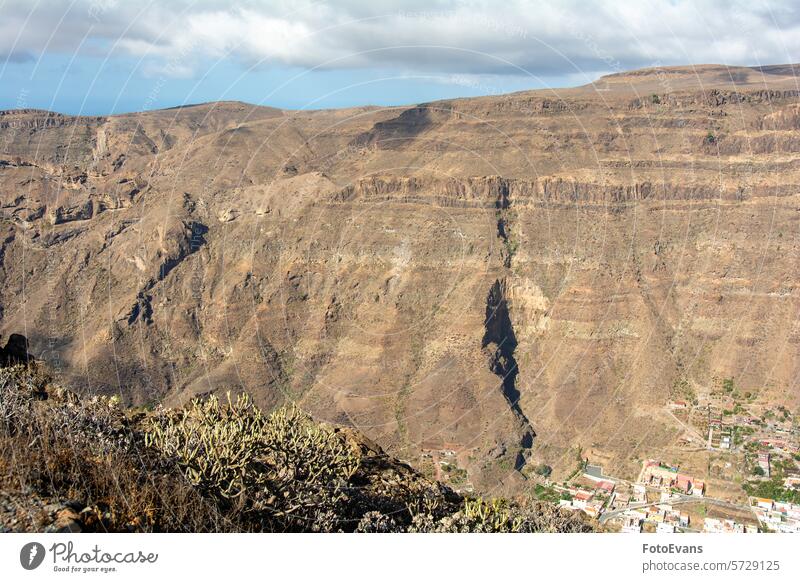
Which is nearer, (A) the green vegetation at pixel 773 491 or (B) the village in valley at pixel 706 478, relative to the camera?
(B) the village in valley at pixel 706 478

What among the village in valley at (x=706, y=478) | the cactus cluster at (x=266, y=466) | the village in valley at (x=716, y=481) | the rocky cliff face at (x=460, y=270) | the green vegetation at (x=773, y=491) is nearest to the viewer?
the cactus cluster at (x=266, y=466)

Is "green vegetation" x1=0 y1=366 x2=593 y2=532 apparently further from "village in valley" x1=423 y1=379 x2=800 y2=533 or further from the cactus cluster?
"village in valley" x1=423 y1=379 x2=800 y2=533

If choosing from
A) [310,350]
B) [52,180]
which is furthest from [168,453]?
[52,180]

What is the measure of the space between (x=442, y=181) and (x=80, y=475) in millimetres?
68162

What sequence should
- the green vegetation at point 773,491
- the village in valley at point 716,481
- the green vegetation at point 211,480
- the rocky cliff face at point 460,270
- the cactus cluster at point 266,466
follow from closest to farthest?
1. the green vegetation at point 211,480
2. the cactus cluster at point 266,466
3. the village in valley at point 716,481
4. the green vegetation at point 773,491
5. the rocky cliff face at point 460,270

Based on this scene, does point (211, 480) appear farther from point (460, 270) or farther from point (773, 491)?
point (460, 270)

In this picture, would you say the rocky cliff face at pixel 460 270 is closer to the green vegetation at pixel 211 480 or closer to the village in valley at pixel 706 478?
the village in valley at pixel 706 478

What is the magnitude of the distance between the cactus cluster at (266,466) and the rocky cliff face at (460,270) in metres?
40.0

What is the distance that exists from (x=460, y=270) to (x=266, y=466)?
60.7m

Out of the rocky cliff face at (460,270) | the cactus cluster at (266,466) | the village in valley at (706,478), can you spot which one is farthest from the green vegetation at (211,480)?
the rocky cliff face at (460,270)

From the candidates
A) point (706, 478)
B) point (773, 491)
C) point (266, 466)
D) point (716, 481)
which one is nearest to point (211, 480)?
point (266, 466)

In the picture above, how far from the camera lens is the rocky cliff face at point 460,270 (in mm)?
61094

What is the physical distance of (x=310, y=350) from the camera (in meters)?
66.2

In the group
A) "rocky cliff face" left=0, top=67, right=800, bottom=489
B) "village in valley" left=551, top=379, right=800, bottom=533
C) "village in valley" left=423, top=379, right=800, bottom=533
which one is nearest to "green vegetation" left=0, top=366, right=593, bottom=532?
"village in valley" left=423, top=379, right=800, bottom=533
